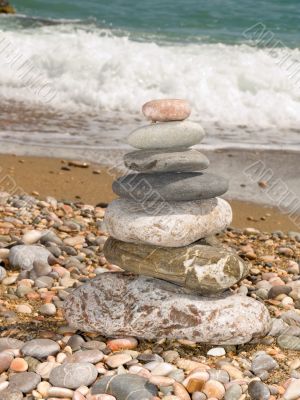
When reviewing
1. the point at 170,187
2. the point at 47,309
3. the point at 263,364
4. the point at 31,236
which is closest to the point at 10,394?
the point at 47,309

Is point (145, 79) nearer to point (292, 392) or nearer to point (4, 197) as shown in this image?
point (4, 197)

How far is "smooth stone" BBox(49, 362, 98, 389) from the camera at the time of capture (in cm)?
419

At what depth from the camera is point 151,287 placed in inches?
194

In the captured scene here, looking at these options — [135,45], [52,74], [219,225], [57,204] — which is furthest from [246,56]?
[219,225]

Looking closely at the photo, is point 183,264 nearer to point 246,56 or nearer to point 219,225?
point 219,225

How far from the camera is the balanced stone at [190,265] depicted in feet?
15.8

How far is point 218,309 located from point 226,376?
Result: 1.83 ft

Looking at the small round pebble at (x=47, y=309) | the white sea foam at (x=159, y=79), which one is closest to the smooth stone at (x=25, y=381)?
the small round pebble at (x=47, y=309)

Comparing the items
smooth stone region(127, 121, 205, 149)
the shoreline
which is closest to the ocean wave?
the shoreline

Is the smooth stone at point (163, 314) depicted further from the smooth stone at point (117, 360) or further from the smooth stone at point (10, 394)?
the smooth stone at point (10, 394)

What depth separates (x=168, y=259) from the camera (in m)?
4.87

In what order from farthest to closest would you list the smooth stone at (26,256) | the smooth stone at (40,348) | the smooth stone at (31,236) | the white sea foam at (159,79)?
the white sea foam at (159,79), the smooth stone at (31,236), the smooth stone at (26,256), the smooth stone at (40,348)

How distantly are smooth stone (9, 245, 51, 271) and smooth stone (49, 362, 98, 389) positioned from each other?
1.79 m

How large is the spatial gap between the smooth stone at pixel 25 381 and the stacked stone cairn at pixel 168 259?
75 cm
